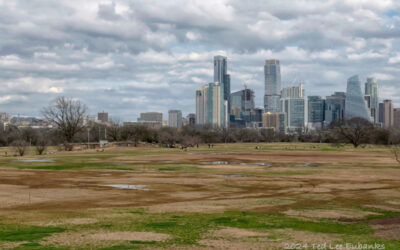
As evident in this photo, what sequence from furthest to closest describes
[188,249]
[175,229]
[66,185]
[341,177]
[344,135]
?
[344,135] < [341,177] < [66,185] < [175,229] < [188,249]

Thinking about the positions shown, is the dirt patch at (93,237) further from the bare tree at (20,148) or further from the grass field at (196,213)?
the bare tree at (20,148)

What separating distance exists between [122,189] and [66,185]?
5446 mm

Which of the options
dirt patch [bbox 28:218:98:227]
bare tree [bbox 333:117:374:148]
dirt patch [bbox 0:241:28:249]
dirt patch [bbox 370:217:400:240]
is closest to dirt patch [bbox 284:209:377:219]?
dirt patch [bbox 370:217:400:240]

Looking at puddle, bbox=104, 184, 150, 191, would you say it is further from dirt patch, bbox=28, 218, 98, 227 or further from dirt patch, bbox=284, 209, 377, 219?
dirt patch, bbox=284, 209, 377, 219

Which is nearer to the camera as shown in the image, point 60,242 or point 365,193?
point 60,242

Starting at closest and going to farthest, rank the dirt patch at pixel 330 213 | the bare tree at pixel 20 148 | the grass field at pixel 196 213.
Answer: the grass field at pixel 196 213 < the dirt patch at pixel 330 213 < the bare tree at pixel 20 148

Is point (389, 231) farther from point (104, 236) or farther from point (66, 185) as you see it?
point (66, 185)

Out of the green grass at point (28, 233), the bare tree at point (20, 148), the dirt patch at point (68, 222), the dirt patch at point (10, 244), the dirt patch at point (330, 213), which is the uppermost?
the bare tree at point (20, 148)

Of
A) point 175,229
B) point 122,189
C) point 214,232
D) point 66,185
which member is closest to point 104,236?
point 175,229

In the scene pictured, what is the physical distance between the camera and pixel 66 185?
39.2 m

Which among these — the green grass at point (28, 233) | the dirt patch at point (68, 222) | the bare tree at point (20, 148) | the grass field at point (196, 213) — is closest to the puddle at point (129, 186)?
the grass field at point (196, 213)

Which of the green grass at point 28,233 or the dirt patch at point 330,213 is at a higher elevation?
the green grass at point 28,233

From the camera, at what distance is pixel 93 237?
62.0 ft

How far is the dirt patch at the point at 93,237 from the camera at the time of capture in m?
17.9
